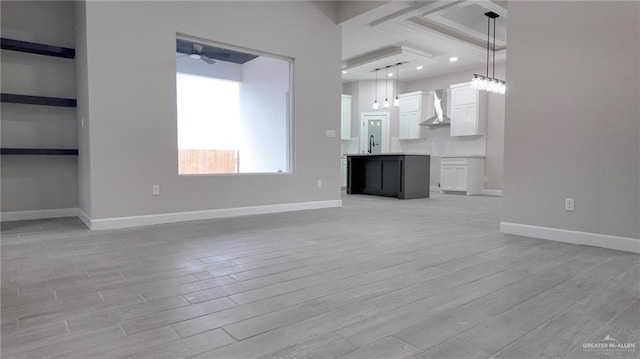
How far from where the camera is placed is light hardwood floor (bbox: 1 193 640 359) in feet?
4.58

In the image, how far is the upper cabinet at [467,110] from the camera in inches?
336

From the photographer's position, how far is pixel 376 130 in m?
10.4

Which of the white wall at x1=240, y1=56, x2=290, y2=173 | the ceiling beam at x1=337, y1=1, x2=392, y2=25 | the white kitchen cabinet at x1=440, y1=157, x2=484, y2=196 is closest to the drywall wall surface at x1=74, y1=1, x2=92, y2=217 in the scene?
the white wall at x1=240, y1=56, x2=290, y2=173

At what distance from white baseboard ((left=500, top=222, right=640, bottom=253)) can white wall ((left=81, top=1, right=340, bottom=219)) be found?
2.87 metres

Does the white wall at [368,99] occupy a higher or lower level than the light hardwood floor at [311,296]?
higher

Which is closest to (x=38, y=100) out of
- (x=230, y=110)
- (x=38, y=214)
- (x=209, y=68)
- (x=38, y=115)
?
(x=38, y=115)

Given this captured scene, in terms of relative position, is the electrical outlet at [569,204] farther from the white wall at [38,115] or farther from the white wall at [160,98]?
the white wall at [38,115]

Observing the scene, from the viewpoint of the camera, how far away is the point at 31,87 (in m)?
4.43

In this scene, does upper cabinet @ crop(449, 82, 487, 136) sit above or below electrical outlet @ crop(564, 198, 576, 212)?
above

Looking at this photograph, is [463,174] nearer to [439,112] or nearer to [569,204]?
[439,112]

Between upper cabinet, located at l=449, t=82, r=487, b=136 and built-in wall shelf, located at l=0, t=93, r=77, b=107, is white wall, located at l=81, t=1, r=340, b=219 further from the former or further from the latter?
upper cabinet, located at l=449, t=82, r=487, b=136

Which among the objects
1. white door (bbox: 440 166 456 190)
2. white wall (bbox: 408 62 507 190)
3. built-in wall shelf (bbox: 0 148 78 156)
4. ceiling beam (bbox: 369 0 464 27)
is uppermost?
ceiling beam (bbox: 369 0 464 27)

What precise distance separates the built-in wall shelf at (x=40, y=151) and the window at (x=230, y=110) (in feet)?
4.43

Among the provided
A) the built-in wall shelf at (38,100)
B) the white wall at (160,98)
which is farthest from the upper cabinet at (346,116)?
the built-in wall shelf at (38,100)
